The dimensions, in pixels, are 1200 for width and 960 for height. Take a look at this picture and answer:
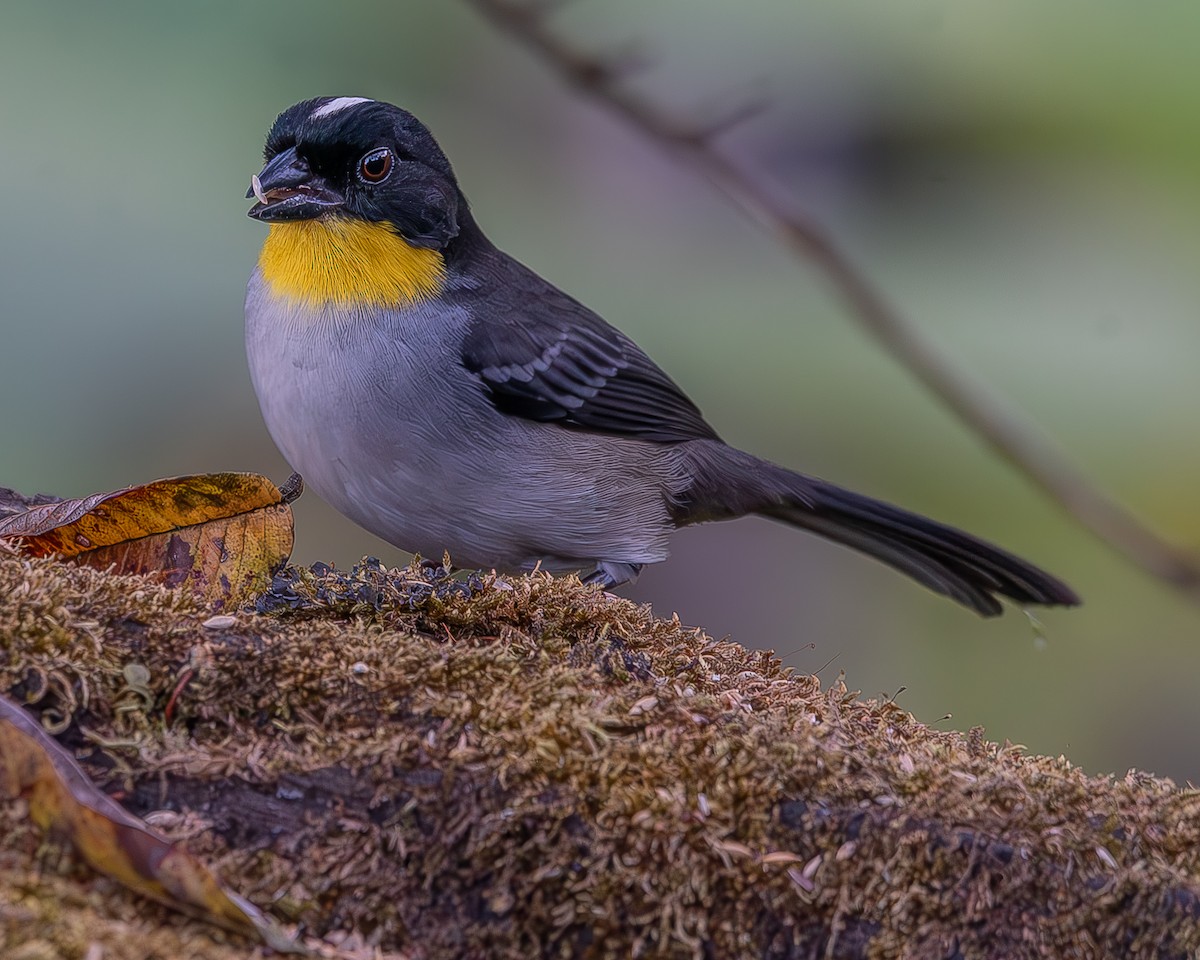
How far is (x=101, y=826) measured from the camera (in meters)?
1.97

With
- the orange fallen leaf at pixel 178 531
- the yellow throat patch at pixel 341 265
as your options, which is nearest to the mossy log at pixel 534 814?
the orange fallen leaf at pixel 178 531

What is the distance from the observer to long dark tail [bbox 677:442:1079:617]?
203 inches

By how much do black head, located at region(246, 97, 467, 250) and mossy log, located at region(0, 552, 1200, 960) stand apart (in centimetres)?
209

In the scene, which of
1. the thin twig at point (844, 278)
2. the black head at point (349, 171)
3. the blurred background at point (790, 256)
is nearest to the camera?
the thin twig at point (844, 278)

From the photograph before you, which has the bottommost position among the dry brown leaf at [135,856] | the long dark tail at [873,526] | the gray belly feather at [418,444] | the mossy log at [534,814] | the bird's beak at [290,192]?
the dry brown leaf at [135,856]

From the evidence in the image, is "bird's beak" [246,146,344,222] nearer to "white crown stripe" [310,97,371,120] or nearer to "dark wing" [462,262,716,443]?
"white crown stripe" [310,97,371,120]

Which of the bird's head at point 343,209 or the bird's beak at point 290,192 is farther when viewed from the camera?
the bird's head at point 343,209

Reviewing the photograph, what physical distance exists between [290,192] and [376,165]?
1.16ft

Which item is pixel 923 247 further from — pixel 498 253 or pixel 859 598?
pixel 498 253

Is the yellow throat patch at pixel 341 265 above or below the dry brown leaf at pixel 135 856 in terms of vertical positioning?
above

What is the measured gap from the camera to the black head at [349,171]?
14.5ft

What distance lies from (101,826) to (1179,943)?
1998mm

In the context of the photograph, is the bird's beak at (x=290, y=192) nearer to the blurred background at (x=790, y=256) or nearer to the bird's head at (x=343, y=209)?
the bird's head at (x=343, y=209)

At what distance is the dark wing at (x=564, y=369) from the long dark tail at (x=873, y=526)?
25cm
